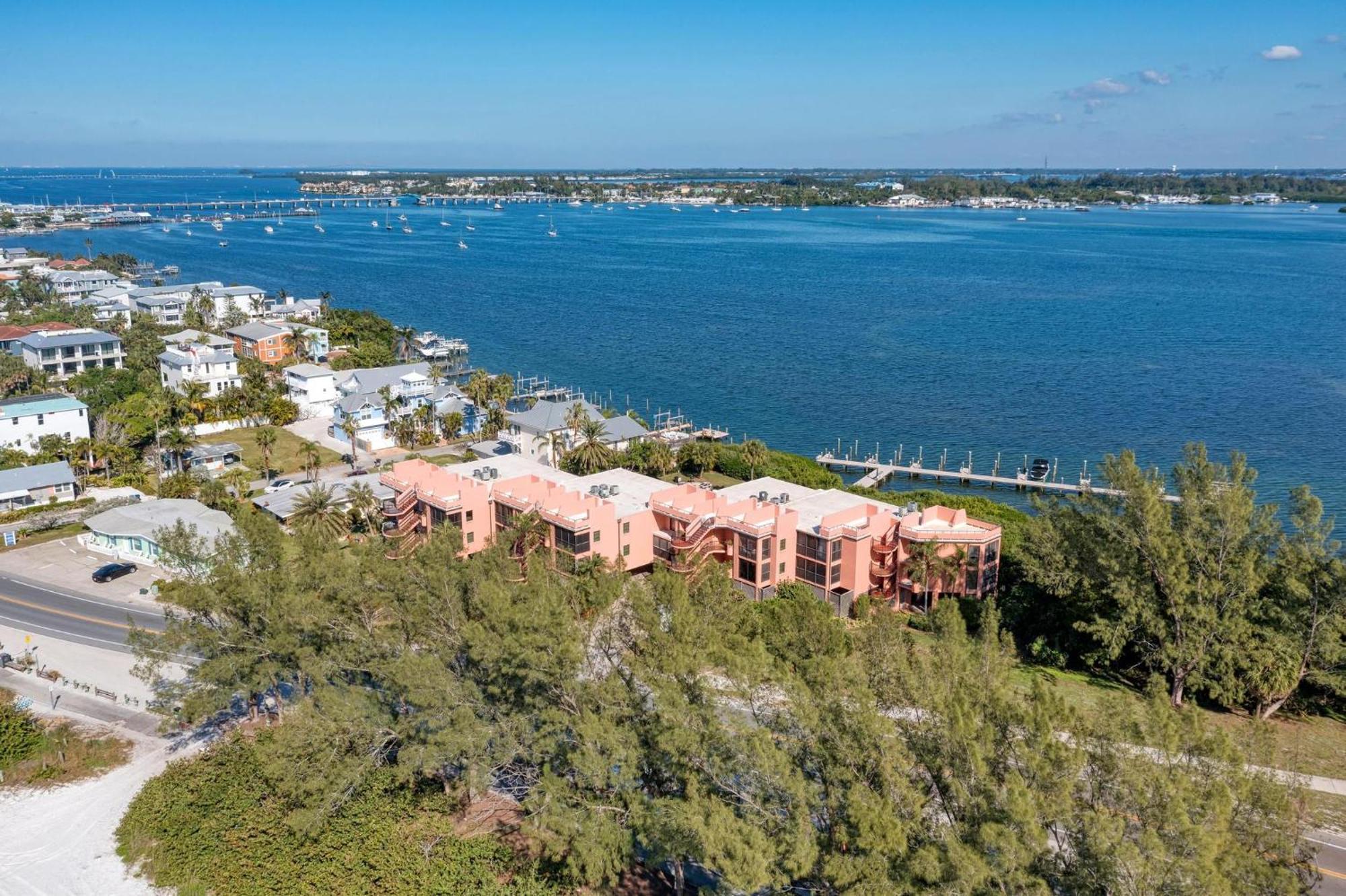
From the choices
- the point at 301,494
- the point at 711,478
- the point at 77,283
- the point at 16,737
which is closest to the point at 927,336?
the point at 711,478

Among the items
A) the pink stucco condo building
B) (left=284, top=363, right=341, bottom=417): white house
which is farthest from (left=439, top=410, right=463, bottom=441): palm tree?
the pink stucco condo building

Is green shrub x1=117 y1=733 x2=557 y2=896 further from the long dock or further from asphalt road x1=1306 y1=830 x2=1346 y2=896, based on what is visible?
the long dock

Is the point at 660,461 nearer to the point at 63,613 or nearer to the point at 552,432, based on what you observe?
the point at 552,432

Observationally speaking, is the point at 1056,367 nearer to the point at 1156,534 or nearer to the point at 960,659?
the point at 1156,534

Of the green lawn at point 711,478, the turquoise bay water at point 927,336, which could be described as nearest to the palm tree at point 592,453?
the green lawn at point 711,478

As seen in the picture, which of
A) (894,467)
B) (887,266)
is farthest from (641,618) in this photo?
(887,266)
